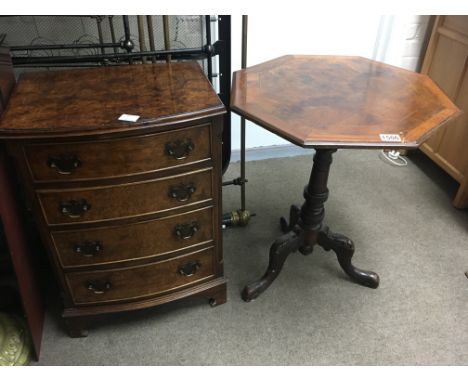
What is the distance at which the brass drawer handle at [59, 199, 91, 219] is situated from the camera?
120 centimetres

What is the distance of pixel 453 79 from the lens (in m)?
2.21

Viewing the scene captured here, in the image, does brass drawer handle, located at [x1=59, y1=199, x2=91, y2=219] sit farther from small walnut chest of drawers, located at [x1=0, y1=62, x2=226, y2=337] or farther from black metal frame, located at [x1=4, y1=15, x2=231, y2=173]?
black metal frame, located at [x1=4, y1=15, x2=231, y2=173]

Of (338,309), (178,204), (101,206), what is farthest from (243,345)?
(101,206)

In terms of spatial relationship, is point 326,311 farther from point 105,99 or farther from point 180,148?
point 105,99

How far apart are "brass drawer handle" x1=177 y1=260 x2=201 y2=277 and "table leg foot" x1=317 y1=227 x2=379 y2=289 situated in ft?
1.84

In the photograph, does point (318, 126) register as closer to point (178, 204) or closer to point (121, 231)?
point (178, 204)

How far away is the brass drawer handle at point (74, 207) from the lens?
120 cm

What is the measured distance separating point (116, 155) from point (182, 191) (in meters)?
0.25

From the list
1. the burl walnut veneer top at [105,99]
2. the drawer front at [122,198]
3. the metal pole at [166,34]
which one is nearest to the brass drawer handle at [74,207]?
the drawer front at [122,198]

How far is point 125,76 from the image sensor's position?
→ 1385 mm

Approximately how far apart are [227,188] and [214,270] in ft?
2.87

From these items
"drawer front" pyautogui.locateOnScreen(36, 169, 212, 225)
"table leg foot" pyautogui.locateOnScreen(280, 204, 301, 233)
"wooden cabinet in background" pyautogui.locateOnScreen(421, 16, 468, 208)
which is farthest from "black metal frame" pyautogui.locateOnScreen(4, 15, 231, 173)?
"wooden cabinet in background" pyautogui.locateOnScreen(421, 16, 468, 208)

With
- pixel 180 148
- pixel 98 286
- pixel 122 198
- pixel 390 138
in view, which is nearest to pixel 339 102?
pixel 390 138

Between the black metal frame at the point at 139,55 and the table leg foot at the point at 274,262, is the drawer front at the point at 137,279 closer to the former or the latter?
the table leg foot at the point at 274,262
